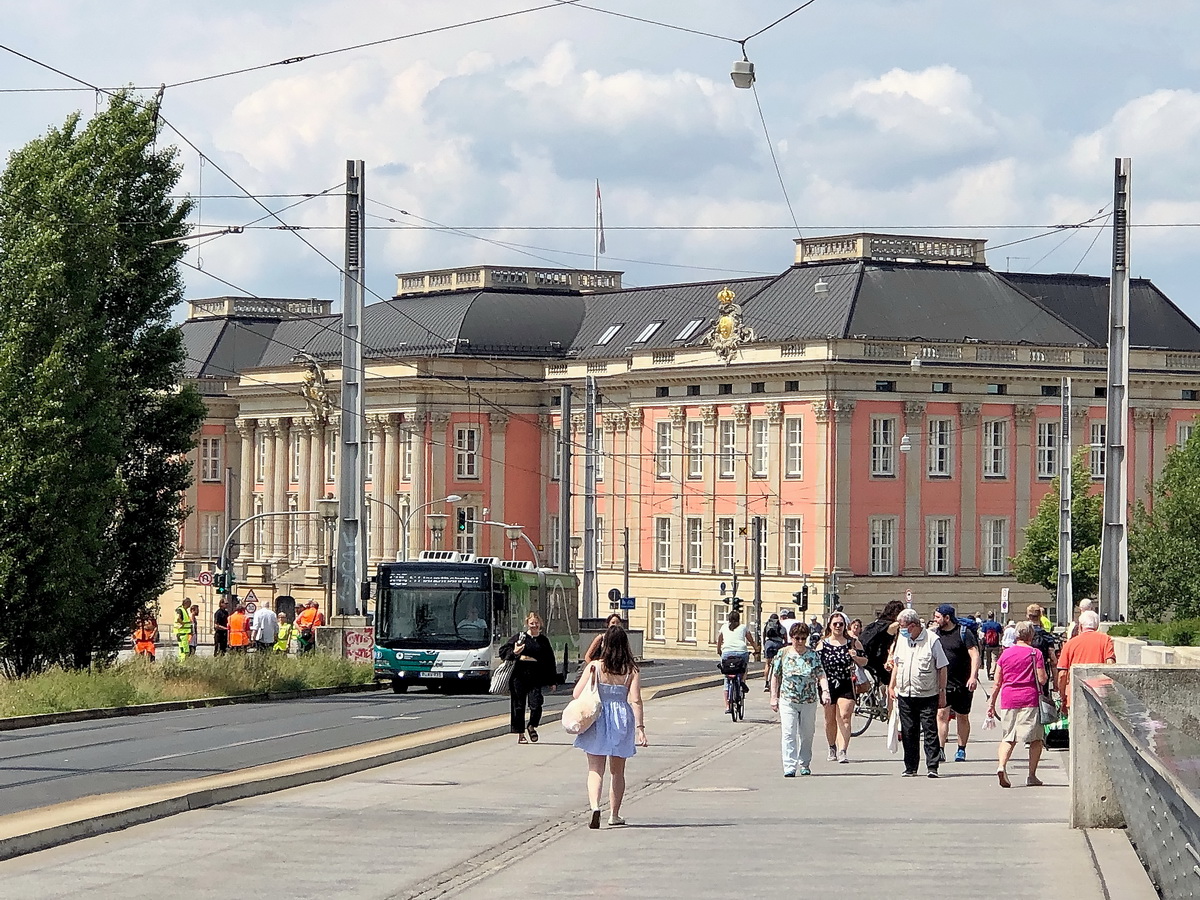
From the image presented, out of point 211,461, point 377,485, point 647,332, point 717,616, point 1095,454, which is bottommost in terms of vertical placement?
point 717,616

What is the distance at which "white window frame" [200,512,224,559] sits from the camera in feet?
437

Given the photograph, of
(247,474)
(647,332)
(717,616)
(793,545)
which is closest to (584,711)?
(793,545)

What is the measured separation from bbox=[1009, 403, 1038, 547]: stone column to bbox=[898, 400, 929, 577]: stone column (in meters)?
4.80

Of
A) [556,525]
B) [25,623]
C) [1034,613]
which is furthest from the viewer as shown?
[556,525]

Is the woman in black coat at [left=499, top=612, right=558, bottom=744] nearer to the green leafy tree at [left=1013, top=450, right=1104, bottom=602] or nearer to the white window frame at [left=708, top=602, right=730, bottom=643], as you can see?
the green leafy tree at [left=1013, top=450, right=1104, bottom=602]

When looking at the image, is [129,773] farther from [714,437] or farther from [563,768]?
[714,437]

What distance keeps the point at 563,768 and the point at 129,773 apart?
14.8 feet

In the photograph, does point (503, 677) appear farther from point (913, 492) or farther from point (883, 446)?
point (913, 492)

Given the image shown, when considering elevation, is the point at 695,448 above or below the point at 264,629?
above

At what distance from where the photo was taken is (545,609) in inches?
2152

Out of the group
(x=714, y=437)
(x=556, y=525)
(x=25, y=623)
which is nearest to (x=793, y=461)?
(x=714, y=437)

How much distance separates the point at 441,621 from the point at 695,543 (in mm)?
61655

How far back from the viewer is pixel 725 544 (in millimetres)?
106312

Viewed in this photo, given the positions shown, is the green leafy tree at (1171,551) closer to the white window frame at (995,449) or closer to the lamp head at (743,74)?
the white window frame at (995,449)
